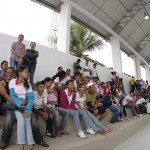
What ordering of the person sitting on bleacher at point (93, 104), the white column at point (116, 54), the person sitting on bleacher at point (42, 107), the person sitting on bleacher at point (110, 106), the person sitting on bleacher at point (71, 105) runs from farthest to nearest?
the white column at point (116, 54)
the person sitting on bleacher at point (110, 106)
the person sitting on bleacher at point (93, 104)
the person sitting on bleacher at point (71, 105)
the person sitting on bleacher at point (42, 107)

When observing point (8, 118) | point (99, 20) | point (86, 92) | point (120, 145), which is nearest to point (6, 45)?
point (86, 92)

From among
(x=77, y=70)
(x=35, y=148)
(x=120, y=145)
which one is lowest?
(x=120, y=145)

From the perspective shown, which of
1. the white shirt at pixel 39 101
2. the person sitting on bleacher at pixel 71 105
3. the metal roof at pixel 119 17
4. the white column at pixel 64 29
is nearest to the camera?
the white shirt at pixel 39 101

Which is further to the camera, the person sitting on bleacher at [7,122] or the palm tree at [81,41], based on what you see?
the palm tree at [81,41]

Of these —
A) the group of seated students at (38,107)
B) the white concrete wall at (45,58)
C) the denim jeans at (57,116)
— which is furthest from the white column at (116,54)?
the denim jeans at (57,116)

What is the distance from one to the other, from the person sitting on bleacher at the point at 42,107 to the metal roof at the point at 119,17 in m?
5.50

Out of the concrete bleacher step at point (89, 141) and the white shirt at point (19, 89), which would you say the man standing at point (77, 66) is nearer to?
the concrete bleacher step at point (89, 141)

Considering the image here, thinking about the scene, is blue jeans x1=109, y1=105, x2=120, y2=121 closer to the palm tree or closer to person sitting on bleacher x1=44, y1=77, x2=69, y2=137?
person sitting on bleacher x1=44, y1=77, x2=69, y2=137

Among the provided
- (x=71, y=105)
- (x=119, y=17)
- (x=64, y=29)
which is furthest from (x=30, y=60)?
(x=119, y=17)

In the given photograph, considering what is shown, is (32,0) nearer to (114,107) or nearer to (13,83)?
(114,107)

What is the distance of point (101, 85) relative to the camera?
6.06 m

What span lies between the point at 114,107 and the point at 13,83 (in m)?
3.10

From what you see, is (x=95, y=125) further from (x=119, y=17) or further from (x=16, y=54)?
(x=119, y=17)

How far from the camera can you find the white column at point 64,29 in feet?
23.7
